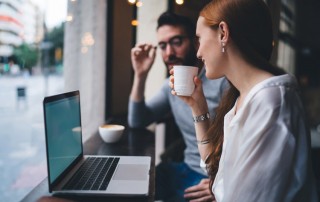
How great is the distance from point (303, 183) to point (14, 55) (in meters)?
1.06

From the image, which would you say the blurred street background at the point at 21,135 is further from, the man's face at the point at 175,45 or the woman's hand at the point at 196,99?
the man's face at the point at 175,45

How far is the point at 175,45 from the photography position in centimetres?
179

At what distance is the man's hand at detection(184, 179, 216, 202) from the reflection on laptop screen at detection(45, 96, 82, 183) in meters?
0.53

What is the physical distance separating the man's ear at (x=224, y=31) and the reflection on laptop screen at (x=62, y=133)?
0.57 metres

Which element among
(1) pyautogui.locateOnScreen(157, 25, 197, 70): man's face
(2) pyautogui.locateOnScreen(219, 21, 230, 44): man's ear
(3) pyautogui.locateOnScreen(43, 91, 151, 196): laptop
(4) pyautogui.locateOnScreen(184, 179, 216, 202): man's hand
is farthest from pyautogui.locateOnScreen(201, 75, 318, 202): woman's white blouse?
(1) pyautogui.locateOnScreen(157, 25, 197, 70): man's face

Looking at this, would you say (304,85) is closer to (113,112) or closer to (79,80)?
(113,112)

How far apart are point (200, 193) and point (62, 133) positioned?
0.68 m

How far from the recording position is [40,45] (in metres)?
1.36

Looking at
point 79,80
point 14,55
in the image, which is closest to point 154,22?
point 79,80

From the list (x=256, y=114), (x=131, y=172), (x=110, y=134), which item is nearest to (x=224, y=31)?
(x=256, y=114)

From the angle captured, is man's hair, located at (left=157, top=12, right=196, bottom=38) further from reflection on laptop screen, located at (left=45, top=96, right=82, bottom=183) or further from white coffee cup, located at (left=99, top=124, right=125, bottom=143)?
reflection on laptop screen, located at (left=45, top=96, right=82, bottom=183)

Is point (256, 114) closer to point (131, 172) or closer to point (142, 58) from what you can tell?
point (131, 172)

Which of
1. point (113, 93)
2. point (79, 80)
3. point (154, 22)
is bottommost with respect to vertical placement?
point (113, 93)

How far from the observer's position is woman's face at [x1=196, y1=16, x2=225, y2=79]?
933 mm
